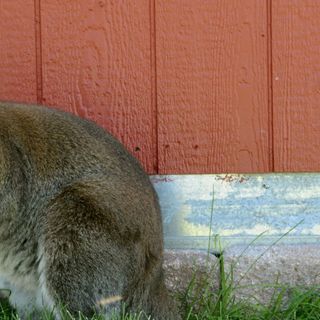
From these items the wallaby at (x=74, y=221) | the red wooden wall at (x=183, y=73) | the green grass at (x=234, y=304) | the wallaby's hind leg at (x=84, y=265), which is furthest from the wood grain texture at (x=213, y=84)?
the wallaby's hind leg at (x=84, y=265)

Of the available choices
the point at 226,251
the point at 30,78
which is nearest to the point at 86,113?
the point at 30,78

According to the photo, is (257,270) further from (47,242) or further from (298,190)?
(47,242)

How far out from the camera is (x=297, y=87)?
409 cm

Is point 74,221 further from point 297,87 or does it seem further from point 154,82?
point 297,87

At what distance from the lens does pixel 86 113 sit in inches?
164

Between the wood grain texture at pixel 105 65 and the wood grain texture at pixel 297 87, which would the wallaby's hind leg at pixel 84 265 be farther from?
the wood grain texture at pixel 297 87

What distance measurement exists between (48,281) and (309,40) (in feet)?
5.89

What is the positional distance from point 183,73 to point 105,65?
41cm

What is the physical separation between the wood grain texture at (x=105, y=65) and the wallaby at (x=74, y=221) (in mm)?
277

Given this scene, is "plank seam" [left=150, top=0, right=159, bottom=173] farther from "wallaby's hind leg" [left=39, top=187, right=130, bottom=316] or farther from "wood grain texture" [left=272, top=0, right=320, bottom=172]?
"wallaby's hind leg" [left=39, top=187, right=130, bottom=316]

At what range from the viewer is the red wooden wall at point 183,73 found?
13.4 feet

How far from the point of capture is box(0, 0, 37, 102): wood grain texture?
13.5ft

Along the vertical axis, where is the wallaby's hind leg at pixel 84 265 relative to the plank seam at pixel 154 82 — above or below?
below

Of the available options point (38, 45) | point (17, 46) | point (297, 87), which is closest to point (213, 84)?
point (297, 87)
